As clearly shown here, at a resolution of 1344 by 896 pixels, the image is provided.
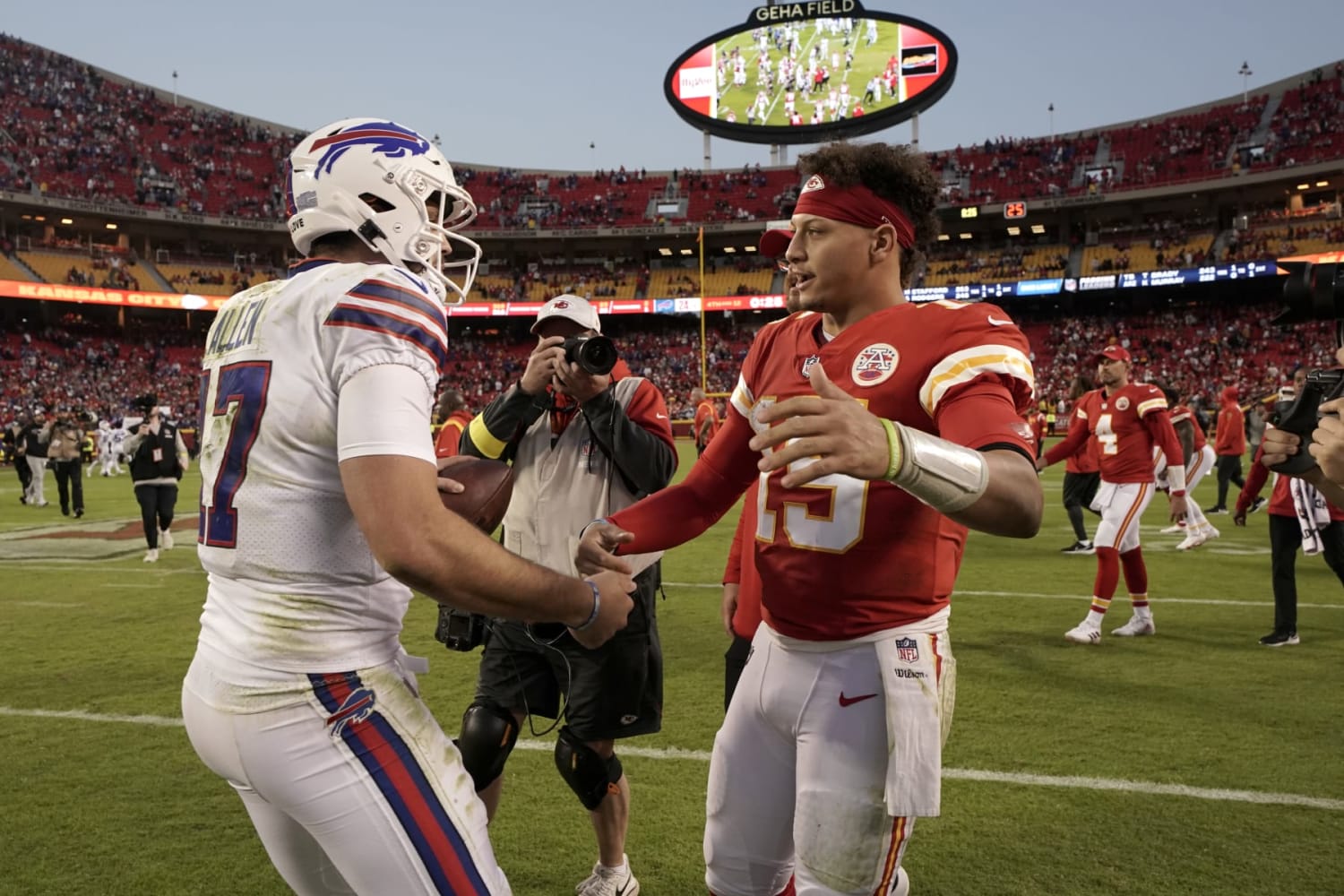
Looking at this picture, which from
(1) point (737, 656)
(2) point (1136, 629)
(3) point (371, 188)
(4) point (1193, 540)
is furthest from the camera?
(4) point (1193, 540)

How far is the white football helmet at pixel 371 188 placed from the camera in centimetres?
207

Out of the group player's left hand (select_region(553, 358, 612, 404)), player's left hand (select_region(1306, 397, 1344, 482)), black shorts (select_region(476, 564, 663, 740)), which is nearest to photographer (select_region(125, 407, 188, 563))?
black shorts (select_region(476, 564, 663, 740))

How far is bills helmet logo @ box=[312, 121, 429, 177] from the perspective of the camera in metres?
2.08

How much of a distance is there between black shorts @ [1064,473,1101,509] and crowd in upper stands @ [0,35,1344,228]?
128 feet

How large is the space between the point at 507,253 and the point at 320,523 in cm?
5501

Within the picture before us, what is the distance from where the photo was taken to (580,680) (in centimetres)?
357

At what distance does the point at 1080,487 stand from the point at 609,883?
9.43 meters

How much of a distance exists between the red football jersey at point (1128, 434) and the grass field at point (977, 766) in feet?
4.12

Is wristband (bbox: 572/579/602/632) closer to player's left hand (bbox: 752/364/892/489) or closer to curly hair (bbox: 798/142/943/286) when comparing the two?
player's left hand (bbox: 752/364/892/489)

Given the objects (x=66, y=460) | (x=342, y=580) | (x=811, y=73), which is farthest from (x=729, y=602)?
(x=811, y=73)

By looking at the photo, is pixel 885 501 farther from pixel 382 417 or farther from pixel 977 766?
pixel 977 766

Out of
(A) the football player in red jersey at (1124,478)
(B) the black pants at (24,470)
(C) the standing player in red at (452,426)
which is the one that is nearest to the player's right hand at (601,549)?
(C) the standing player in red at (452,426)

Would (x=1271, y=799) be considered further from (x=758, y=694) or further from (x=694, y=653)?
(x=694, y=653)

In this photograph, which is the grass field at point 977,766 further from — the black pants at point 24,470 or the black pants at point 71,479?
the black pants at point 24,470
